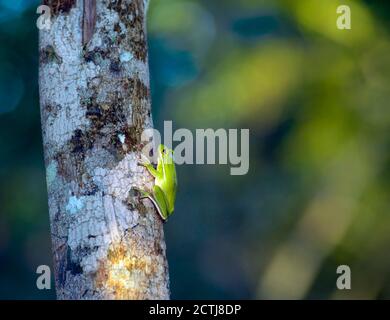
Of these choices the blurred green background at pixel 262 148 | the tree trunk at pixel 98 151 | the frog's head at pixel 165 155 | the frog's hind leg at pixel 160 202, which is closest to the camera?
the tree trunk at pixel 98 151

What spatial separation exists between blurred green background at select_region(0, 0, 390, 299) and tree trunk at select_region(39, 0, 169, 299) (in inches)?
259

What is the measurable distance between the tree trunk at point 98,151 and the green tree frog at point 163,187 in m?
0.05

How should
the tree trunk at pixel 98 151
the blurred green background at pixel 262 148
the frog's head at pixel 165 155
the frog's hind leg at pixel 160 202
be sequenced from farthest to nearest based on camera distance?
the blurred green background at pixel 262 148
the frog's head at pixel 165 155
the frog's hind leg at pixel 160 202
the tree trunk at pixel 98 151

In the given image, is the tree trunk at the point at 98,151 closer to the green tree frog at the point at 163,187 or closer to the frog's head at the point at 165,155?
the green tree frog at the point at 163,187

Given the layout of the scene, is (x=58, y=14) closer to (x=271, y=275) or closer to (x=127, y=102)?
(x=127, y=102)

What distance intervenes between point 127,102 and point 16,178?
955 centimetres

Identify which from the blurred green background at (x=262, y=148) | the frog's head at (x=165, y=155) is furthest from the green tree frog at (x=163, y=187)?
the blurred green background at (x=262, y=148)

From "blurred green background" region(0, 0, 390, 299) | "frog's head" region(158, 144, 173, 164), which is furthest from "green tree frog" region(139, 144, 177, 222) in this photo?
"blurred green background" region(0, 0, 390, 299)

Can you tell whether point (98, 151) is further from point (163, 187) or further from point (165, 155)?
point (165, 155)

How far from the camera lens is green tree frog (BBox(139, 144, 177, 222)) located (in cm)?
331

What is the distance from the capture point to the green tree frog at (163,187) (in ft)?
10.8

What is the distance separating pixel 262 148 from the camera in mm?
12070

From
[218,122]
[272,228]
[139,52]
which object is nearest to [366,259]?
[272,228]

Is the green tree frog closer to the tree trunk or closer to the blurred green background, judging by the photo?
the tree trunk
